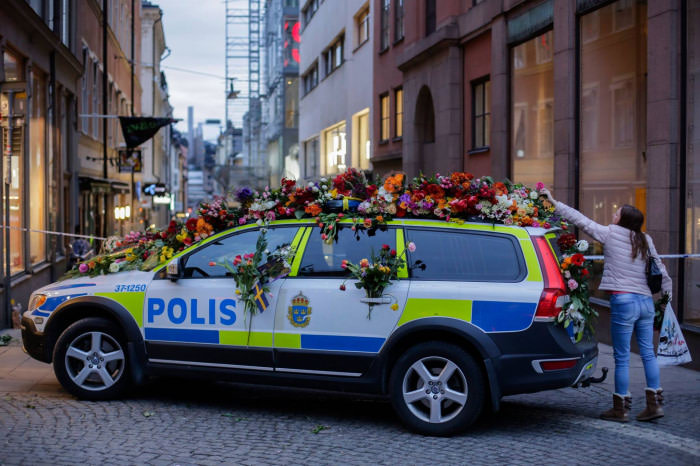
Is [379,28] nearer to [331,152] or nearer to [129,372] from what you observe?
[331,152]

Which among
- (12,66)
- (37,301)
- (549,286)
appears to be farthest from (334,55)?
(549,286)

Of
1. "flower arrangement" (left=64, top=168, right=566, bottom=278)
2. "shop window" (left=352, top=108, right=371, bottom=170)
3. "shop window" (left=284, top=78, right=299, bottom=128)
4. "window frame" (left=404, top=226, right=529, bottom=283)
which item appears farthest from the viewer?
"shop window" (left=284, top=78, right=299, bottom=128)

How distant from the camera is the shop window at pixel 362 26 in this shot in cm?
2905

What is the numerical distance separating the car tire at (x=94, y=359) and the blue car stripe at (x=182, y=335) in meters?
0.31

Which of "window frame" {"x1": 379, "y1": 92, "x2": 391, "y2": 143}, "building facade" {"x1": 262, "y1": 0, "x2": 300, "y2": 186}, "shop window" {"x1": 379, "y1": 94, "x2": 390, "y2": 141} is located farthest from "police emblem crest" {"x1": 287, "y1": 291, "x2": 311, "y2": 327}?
"building facade" {"x1": 262, "y1": 0, "x2": 300, "y2": 186}

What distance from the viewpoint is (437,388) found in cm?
681

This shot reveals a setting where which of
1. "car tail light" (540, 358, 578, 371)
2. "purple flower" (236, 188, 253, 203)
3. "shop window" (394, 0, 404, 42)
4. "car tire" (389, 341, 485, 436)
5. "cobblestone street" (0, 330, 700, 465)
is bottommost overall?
"cobblestone street" (0, 330, 700, 465)

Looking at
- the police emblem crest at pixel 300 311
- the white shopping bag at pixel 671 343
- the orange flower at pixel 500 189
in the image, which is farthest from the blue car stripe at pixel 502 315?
the white shopping bag at pixel 671 343

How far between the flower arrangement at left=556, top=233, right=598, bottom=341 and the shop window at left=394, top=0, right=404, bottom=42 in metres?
17.9

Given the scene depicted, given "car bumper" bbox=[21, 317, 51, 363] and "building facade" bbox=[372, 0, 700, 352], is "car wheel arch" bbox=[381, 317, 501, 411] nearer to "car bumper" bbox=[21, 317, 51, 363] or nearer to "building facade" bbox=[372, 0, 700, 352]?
"car bumper" bbox=[21, 317, 51, 363]

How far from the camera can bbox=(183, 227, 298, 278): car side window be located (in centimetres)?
761

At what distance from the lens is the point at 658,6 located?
10672 mm

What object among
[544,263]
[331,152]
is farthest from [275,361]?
[331,152]

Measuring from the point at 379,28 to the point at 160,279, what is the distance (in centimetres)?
2038
